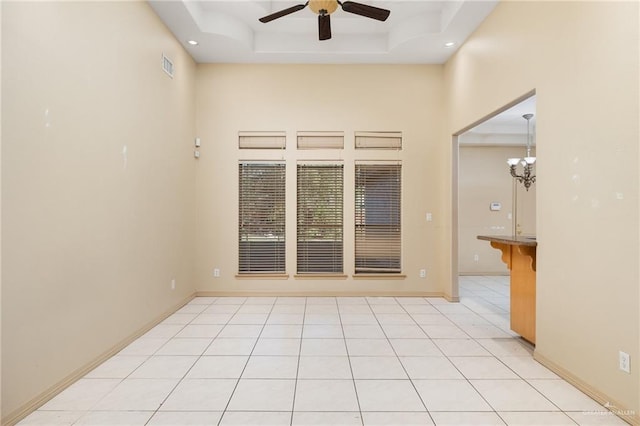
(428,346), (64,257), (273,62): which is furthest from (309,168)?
(64,257)

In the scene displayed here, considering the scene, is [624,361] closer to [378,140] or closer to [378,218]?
[378,218]

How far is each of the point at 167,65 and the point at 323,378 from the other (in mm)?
4026

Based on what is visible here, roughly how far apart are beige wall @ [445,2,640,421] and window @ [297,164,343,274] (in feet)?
9.07

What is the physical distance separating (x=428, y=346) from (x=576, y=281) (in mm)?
1408

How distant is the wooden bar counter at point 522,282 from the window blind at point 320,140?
269 cm

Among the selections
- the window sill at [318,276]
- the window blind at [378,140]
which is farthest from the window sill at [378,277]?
the window blind at [378,140]

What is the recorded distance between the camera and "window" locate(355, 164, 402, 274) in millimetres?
5305

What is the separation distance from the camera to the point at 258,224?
5.27 m

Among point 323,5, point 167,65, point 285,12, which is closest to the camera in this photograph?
point 323,5

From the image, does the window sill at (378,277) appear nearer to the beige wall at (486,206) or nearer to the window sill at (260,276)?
the window sill at (260,276)

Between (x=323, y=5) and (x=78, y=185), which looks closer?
(x=78, y=185)

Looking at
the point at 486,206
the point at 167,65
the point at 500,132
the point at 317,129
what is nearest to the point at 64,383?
the point at 167,65

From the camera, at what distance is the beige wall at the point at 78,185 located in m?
2.06

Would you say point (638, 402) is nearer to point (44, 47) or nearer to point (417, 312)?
point (417, 312)
